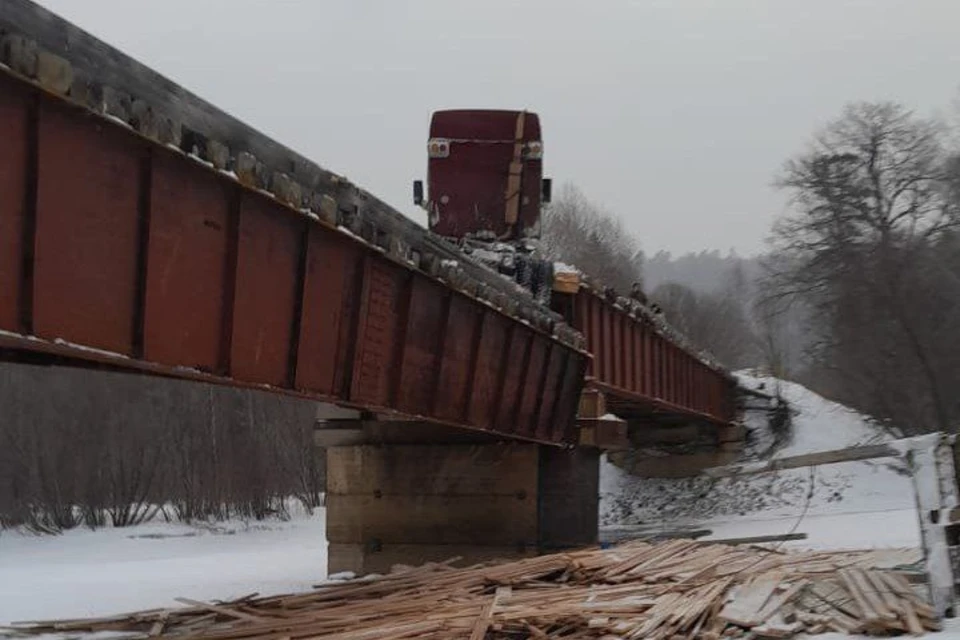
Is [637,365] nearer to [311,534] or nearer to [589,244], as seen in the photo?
[311,534]

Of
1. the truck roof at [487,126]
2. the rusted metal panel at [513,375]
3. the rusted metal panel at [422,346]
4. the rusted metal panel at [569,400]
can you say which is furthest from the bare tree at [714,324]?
the rusted metal panel at [422,346]

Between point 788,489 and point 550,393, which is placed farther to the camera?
point 788,489

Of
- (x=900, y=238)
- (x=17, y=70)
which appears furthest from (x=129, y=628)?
A: (x=900, y=238)

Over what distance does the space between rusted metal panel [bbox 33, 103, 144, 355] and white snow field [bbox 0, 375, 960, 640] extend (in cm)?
628

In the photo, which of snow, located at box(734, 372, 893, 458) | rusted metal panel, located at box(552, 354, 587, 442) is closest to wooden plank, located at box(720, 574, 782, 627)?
rusted metal panel, located at box(552, 354, 587, 442)

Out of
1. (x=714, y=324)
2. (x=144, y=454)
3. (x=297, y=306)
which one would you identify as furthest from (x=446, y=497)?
(x=714, y=324)

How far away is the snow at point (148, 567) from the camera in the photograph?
1426cm

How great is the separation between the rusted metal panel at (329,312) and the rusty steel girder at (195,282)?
0.02m

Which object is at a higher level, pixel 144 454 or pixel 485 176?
pixel 485 176

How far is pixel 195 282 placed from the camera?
7547mm

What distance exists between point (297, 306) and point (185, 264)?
1.59 meters

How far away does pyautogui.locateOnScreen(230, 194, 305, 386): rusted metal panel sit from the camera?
26.4ft

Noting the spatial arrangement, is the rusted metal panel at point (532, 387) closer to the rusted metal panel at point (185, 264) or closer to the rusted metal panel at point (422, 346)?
the rusted metal panel at point (422, 346)

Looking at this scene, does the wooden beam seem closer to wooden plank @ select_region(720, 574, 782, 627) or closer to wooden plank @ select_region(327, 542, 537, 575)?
wooden plank @ select_region(720, 574, 782, 627)
